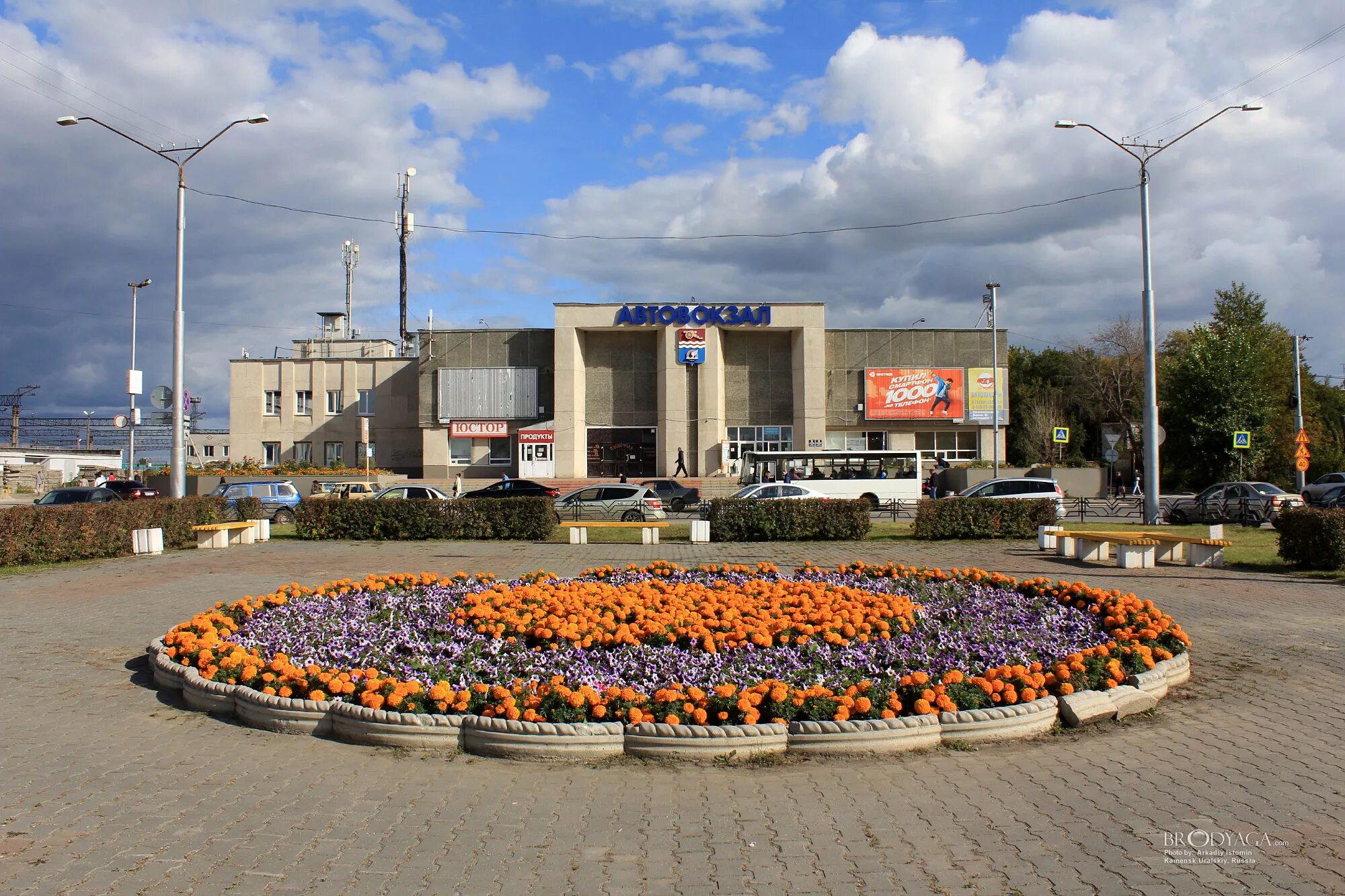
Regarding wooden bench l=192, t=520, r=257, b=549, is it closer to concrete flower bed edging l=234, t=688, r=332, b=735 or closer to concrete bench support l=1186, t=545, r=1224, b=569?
concrete flower bed edging l=234, t=688, r=332, b=735

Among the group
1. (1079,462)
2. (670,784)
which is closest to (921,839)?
(670,784)

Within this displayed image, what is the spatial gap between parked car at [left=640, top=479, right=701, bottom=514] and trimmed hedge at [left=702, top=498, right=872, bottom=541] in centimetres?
1489

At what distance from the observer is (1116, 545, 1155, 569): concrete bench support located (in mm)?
17000

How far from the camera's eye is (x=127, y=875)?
4277 millimetres

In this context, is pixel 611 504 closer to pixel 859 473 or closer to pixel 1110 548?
pixel 859 473

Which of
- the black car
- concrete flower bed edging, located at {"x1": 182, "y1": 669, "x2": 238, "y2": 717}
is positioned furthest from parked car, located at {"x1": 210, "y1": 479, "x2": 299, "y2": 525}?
concrete flower bed edging, located at {"x1": 182, "y1": 669, "x2": 238, "y2": 717}

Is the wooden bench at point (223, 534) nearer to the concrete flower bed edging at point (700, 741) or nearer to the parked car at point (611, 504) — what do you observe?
the parked car at point (611, 504)

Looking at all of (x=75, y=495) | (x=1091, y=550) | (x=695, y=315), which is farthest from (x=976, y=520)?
(x=695, y=315)

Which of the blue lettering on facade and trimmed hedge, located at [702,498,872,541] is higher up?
the blue lettering on facade

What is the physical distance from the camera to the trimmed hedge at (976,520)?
22578 millimetres

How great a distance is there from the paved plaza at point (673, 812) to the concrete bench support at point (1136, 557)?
30.1ft

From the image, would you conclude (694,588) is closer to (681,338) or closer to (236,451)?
(681,338)

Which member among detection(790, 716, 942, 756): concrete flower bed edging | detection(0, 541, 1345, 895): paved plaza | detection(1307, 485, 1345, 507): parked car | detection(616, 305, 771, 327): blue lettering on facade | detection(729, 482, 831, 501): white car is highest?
detection(616, 305, 771, 327): blue lettering on facade

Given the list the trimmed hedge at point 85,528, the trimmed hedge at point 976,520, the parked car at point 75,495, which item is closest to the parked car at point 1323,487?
the trimmed hedge at point 976,520
